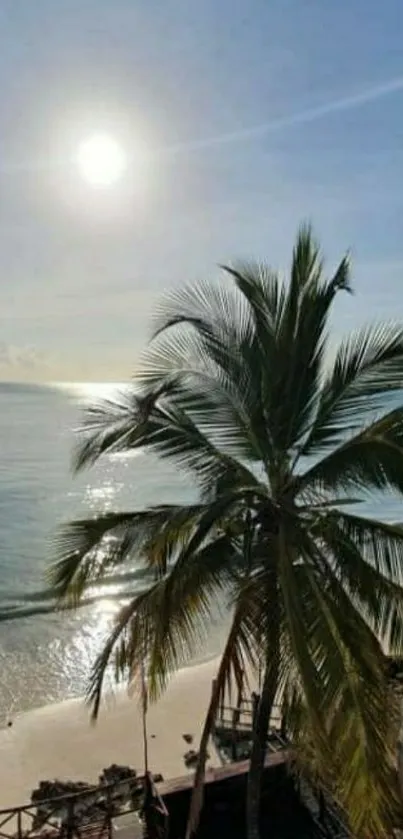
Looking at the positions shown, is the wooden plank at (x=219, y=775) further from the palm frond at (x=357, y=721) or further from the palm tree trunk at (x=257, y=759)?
the palm frond at (x=357, y=721)

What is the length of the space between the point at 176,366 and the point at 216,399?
52cm

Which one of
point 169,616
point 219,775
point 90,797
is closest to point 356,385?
point 169,616

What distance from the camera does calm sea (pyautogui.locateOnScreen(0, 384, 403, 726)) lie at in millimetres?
20172


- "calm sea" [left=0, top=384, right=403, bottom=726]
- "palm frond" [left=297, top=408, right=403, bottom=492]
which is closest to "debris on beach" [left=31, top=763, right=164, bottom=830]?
"calm sea" [left=0, top=384, right=403, bottom=726]

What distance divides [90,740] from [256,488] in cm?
1232

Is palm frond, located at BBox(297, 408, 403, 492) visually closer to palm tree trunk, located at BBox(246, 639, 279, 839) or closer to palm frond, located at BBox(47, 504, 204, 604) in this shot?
palm frond, located at BBox(47, 504, 204, 604)

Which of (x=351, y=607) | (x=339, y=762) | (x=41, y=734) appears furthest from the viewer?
(x=41, y=734)

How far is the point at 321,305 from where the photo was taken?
6543 mm

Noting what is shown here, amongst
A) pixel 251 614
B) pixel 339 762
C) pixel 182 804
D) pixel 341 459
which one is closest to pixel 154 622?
pixel 251 614

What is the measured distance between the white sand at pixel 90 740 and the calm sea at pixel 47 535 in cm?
137

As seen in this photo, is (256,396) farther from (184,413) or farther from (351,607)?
(351,607)

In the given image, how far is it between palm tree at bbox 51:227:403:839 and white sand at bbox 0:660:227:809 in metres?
8.78

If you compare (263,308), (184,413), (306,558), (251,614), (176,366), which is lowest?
(251,614)

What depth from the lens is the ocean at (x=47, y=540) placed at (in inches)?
789
